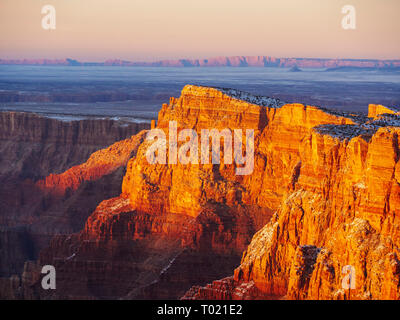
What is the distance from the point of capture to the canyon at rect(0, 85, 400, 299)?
26.3 m

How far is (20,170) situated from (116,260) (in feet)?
135

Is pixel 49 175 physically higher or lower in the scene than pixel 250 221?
lower

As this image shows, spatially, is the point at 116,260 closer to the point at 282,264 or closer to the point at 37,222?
the point at 282,264

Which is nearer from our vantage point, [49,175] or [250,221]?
[250,221]

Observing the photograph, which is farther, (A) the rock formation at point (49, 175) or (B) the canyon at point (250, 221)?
(A) the rock formation at point (49, 175)

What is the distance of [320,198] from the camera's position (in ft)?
97.5

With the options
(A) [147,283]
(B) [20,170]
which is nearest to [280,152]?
(A) [147,283]

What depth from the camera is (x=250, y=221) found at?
39156mm

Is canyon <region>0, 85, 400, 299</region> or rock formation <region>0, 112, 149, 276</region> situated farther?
rock formation <region>0, 112, 149, 276</region>

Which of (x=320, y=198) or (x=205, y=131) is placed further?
(x=205, y=131)

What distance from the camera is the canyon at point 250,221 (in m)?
26.3

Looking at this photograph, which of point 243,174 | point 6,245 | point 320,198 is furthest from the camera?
point 6,245
